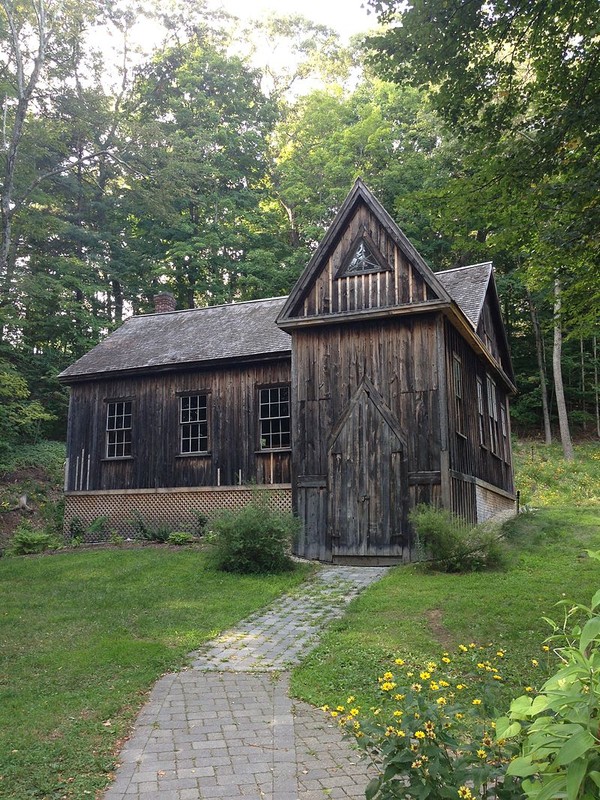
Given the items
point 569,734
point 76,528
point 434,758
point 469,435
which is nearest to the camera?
point 569,734

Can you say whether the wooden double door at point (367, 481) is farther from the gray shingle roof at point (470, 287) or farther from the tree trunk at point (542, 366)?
the tree trunk at point (542, 366)

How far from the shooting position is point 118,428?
66.2 feet

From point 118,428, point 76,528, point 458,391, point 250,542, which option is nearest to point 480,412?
point 458,391

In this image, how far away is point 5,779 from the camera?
15.8 feet

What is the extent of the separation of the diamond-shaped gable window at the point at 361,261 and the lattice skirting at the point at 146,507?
5.64m

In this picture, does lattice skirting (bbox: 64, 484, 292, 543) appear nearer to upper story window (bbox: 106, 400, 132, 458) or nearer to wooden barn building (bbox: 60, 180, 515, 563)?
wooden barn building (bbox: 60, 180, 515, 563)

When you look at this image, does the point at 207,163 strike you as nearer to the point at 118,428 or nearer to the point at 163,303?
the point at 163,303

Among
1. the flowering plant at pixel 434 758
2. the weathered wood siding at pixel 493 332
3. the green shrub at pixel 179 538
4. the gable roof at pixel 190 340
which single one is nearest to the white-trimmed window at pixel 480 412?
the weathered wood siding at pixel 493 332

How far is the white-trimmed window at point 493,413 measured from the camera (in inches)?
787

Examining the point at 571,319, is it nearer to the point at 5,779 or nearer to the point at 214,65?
the point at 5,779

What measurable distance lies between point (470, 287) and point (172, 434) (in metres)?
9.39

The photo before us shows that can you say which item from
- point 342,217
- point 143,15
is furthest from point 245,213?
point 342,217

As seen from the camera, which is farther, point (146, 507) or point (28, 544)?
point (146, 507)

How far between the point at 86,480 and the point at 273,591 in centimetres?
1059
